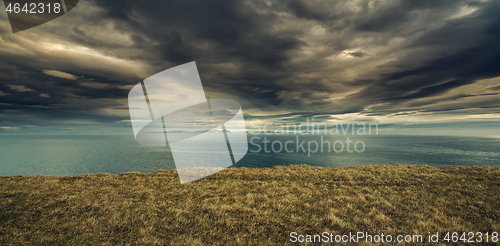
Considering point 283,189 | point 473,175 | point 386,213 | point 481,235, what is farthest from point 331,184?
point 473,175

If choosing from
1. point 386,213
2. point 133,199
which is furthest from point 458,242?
point 133,199

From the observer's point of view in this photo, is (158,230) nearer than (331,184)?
Yes

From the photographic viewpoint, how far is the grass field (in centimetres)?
729

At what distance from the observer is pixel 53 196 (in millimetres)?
10695

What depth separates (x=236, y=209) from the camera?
9.76 meters

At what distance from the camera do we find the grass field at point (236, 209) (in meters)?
7.29

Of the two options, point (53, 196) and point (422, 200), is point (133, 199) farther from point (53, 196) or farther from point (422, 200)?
point (422, 200)

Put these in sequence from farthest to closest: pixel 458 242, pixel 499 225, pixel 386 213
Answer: pixel 386 213 < pixel 499 225 < pixel 458 242

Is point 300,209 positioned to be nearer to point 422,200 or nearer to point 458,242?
point 458,242

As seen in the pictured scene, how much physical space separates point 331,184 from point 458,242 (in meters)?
7.94

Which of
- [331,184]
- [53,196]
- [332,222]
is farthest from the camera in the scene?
[331,184]

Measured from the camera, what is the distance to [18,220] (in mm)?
7852

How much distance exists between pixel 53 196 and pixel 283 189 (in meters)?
14.3

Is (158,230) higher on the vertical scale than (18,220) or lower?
lower
